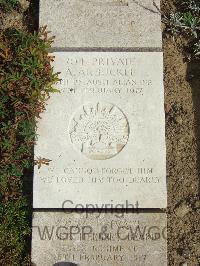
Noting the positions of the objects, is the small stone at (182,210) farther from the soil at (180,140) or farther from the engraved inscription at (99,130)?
the engraved inscription at (99,130)

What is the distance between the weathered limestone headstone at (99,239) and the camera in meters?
5.06

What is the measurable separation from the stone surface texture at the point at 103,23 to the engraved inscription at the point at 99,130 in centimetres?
84

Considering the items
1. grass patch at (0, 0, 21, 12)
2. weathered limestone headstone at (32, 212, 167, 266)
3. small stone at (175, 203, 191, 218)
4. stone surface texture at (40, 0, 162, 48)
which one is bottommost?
weathered limestone headstone at (32, 212, 167, 266)

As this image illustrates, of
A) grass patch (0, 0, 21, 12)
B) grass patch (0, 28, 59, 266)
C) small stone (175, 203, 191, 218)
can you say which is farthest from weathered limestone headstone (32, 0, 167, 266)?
grass patch (0, 0, 21, 12)

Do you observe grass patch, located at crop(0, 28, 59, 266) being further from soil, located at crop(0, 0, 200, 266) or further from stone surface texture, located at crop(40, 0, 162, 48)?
soil, located at crop(0, 0, 200, 266)

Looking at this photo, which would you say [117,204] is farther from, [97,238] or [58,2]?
[58,2]

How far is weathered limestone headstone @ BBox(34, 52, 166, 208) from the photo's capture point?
513cm

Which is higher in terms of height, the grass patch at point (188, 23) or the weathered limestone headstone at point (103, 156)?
the grass patch at point (188, 23)

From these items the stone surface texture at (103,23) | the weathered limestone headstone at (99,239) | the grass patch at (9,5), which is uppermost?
the grass patch at (9,5)

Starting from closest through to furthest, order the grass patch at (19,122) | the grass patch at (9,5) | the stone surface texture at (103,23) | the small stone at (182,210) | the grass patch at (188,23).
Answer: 1. the grass patch at (19,122)
2. the small stone at (182,210)
3. the stone surface texture at (103,23)
4. the grass patch at (188,23)
5. the grass patch at (9,5)

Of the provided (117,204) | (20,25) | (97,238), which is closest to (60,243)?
(97,238)

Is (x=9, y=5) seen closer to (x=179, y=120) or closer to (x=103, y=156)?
(x=103, y=156)

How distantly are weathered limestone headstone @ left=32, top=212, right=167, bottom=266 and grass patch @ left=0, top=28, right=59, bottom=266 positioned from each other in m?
0.23

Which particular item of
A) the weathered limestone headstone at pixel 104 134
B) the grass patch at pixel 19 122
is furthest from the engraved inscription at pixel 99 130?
the grass patch at pixel 19 122
